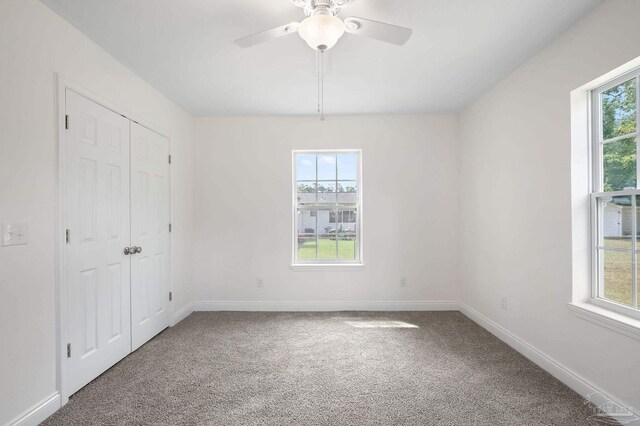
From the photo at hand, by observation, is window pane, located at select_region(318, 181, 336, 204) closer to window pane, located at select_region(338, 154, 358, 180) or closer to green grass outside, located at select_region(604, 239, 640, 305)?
window pane, located at select_region(338, 154, 358, 180)

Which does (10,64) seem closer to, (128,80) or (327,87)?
(128,80)

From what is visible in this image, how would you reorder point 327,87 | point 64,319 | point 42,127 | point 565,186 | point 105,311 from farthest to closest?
point 327,87 → point 105,311 → point 565,186 → point 64,319 → point 42,127

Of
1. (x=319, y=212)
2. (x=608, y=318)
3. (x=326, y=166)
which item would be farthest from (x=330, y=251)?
(x=608, y=318)

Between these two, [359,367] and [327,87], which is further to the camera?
[327,87]

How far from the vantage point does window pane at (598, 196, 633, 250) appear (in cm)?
195

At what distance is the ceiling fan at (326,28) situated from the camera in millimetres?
1617

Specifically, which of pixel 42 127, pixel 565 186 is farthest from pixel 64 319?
pixel 565 186

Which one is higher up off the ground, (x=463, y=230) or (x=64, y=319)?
(x=463, y=230)

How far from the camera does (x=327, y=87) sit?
3.12 meters

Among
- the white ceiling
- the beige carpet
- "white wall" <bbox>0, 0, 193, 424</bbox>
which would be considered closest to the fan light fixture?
the white ceiling

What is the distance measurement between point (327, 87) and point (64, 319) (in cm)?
285

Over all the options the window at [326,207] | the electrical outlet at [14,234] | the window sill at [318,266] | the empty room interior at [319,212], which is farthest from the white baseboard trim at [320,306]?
the electrical outlet at [14,234]

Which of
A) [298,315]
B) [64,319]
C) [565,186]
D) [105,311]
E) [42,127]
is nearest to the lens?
[42,127]

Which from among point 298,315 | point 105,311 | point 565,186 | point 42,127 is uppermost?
point 42,127
